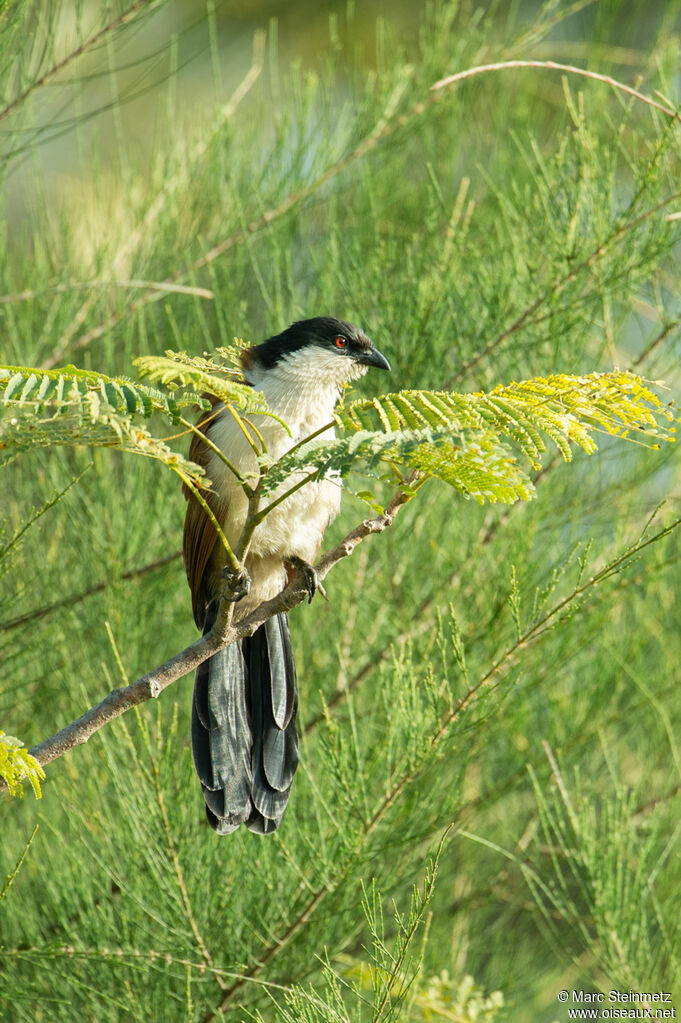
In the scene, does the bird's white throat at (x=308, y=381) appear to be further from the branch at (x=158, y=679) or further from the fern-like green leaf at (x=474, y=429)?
the fern-like green leaf at (x=474, y=429)

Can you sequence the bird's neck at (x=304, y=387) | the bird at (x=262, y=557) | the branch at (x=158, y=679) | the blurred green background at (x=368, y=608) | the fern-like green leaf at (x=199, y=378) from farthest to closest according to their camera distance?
the bird's neck at (x=304, y=387), the bird at (x=262, y=557), the blurred green background at (x=368, y=608), the branch at (x=158, y=679), the fern-like green leaf at (x=199, y=378)

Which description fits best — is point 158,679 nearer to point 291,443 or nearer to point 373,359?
point 291,443

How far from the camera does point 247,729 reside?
225 centimetres

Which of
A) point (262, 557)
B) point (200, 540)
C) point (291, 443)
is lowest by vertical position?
point (262, 557)

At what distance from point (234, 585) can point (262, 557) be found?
105 cm

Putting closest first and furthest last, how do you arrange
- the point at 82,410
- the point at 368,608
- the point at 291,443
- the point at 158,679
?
1. the point at 82,410
2. the point at 158,679
3. the point at 291,443
4. the point at 368,608

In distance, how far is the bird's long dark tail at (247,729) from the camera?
6.86 feet

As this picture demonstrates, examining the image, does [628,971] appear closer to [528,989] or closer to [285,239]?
[528,989]

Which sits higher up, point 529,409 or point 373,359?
point 529,409

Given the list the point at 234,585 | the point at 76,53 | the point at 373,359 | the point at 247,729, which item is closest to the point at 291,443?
the point at 373,359

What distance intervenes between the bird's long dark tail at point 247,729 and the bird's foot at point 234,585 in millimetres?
822

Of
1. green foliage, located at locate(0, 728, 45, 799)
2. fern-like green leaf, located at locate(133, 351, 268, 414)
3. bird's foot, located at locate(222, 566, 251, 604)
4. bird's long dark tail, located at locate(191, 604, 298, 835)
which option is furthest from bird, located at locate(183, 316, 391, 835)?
green foliage, located at locate(0, 728, 45, 799)

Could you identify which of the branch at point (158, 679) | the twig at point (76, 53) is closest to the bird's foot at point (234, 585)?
the branch at point (158, 679)

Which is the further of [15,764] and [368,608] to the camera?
[368,608]
